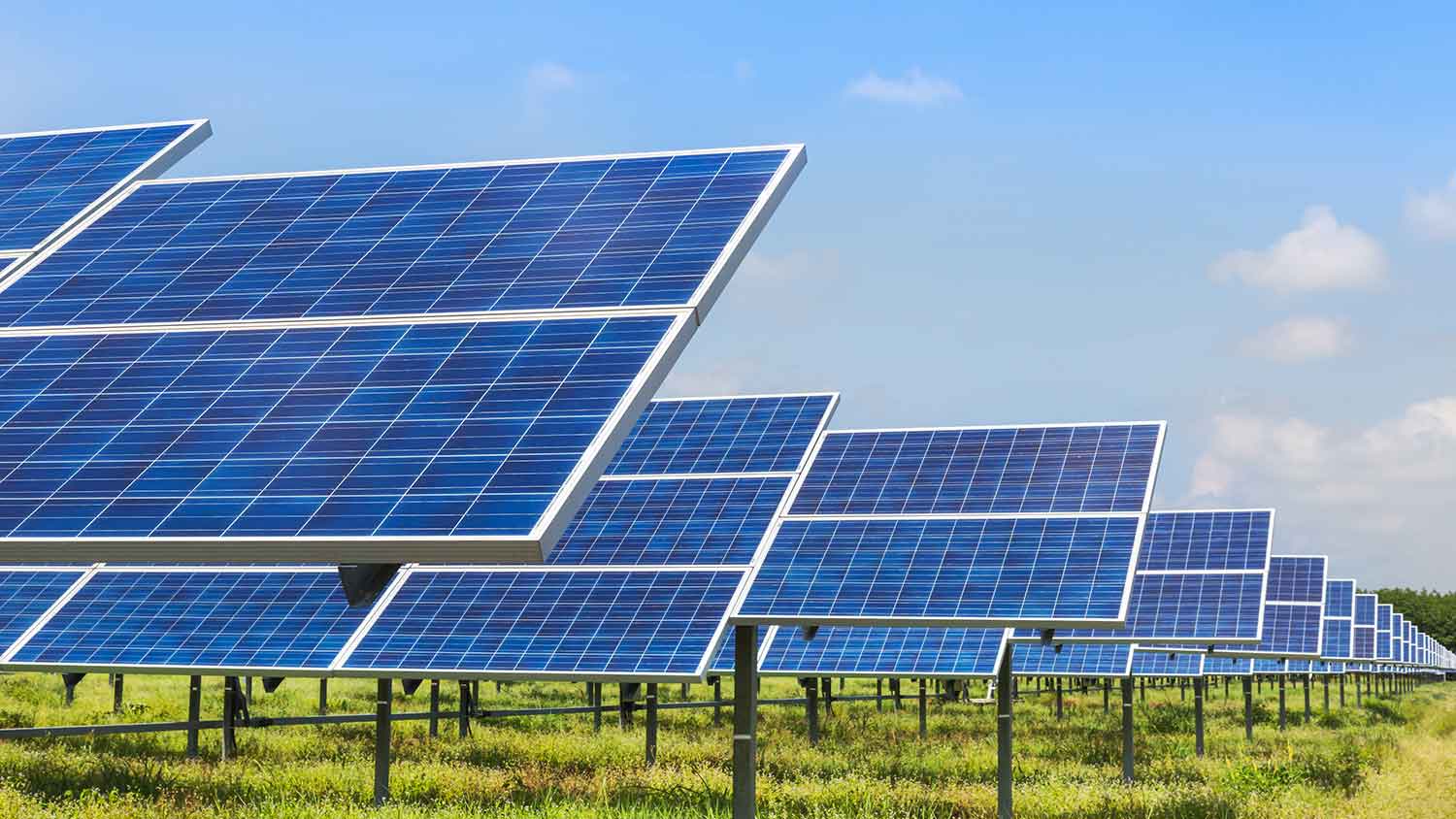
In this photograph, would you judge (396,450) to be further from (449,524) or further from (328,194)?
(328,194)

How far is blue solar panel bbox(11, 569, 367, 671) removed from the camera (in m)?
20.3

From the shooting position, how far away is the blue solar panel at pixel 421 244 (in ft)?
41.5

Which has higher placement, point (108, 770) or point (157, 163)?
point (157, 163)

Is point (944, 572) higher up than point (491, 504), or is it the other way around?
point (491, 504)

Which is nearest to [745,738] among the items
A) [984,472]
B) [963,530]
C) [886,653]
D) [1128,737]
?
[963,530]

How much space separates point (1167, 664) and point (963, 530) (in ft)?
85.0

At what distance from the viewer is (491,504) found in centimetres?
943

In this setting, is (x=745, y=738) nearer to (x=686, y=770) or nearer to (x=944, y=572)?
(x=944, y=572)

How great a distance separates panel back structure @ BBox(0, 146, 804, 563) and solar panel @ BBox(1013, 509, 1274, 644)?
55.1ft

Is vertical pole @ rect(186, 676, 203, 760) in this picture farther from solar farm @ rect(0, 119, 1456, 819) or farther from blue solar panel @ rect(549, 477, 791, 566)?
blue solar panel @ rect(549, 477, 791, 566)

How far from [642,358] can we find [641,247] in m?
2.30

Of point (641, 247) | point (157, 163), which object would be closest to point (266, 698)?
point (157, 163)

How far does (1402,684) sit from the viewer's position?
125 m

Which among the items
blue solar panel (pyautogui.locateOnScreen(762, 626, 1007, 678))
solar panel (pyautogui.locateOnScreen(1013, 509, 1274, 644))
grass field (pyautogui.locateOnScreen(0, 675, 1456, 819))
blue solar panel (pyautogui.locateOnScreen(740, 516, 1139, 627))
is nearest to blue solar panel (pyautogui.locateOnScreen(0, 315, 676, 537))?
grass field (pyautogui.locateOnScreen(0, 675, 1456, 819))
